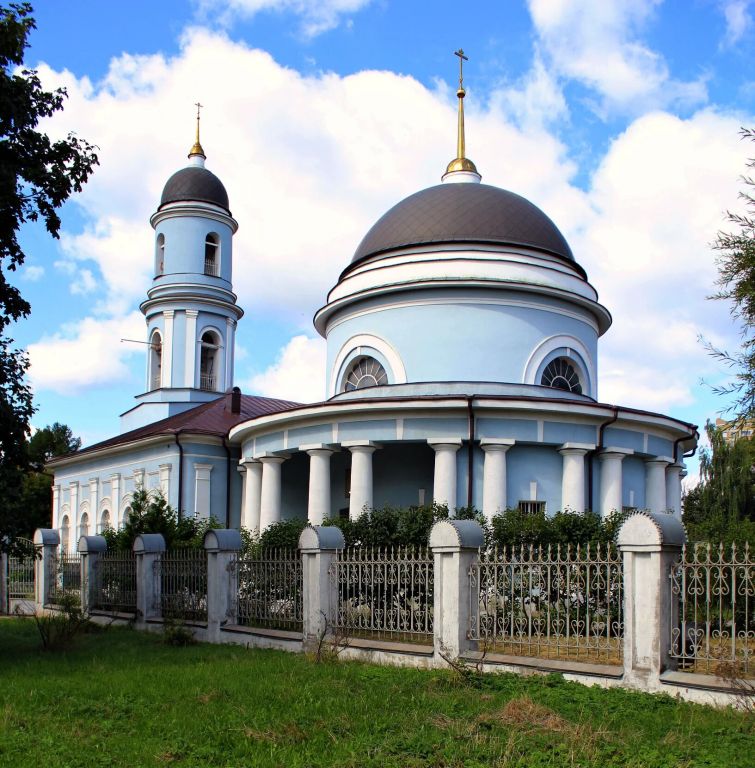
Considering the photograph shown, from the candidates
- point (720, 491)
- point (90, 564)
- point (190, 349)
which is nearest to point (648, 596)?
point (90, 564)

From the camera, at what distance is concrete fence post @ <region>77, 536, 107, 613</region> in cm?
1714

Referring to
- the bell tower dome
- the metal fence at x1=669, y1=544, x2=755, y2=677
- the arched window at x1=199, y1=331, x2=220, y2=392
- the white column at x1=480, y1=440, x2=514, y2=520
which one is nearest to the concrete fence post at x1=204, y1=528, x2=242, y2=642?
the white column at x1=480, y1=440, x2=514, y2=520

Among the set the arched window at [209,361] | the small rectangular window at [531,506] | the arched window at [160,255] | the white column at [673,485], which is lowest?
the small rectangular window at [531,506]

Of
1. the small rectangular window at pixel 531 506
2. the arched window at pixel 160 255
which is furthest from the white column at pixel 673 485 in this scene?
the arched window at pixel 160 255

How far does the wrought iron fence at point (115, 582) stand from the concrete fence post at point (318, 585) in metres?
5.15

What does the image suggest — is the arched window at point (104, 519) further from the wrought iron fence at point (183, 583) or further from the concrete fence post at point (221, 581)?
the concrete fence post at point (221, 581)

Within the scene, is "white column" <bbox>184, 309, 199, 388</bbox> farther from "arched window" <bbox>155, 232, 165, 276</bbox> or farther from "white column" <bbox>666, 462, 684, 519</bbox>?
"white column" <bbox>666, 462, 684, 519</bbox>

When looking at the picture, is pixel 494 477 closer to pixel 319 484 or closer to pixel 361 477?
pixel 361 477

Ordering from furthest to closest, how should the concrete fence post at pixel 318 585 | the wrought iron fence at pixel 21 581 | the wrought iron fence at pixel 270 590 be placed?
the wrought iron fence at pixel 21 581, the wrought iron fence at pixel 270 590, the concrete fence post at pixel 318 585

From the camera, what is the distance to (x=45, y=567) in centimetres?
1914

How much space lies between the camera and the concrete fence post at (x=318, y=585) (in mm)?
11516

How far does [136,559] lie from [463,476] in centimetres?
602

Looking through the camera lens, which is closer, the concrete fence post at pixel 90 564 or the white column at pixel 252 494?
the concrete fence post at pixel 90 564

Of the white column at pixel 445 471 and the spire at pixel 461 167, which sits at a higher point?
the spire at pixel 461 167
